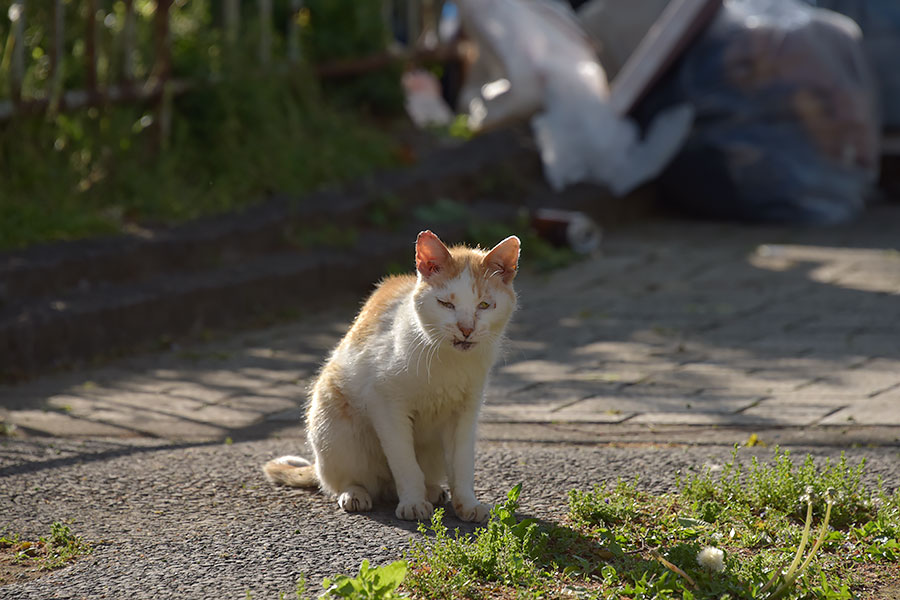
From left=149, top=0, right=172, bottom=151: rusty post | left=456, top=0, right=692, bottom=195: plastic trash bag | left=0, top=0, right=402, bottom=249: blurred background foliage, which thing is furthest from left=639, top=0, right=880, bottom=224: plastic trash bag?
left=149, top=0, right=172, bottom=151: rusty post

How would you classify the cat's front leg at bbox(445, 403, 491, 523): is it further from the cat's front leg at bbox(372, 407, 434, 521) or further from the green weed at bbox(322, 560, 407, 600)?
the green weed at bbox(322, 560, 407, 600)

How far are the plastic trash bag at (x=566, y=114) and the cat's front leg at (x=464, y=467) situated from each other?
638 centimetres

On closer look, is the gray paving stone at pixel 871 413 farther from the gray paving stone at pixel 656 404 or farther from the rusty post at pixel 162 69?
the rusty post at pixel 162 69

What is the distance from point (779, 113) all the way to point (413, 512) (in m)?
7.13

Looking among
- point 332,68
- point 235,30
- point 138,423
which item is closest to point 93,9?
point 235,30

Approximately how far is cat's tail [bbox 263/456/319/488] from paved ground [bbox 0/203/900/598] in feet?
0.15

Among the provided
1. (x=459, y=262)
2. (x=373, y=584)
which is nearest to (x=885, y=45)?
(x=459, y=262)

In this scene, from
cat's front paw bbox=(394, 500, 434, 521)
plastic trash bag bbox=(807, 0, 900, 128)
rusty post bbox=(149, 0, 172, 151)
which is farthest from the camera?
plastic trash bag bbox=(807, 0, 900, 128)

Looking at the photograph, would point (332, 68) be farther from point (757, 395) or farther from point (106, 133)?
point (757, 395)

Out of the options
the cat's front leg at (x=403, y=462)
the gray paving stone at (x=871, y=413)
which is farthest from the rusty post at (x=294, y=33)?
the cat's front leg at (x=403, y=462)

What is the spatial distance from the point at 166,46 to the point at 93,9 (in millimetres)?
627

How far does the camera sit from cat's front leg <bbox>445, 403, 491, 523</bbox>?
3.67m

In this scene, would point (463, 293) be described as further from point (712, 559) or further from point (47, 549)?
point (47, 549)

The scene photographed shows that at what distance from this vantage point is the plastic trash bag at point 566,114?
1000cm
